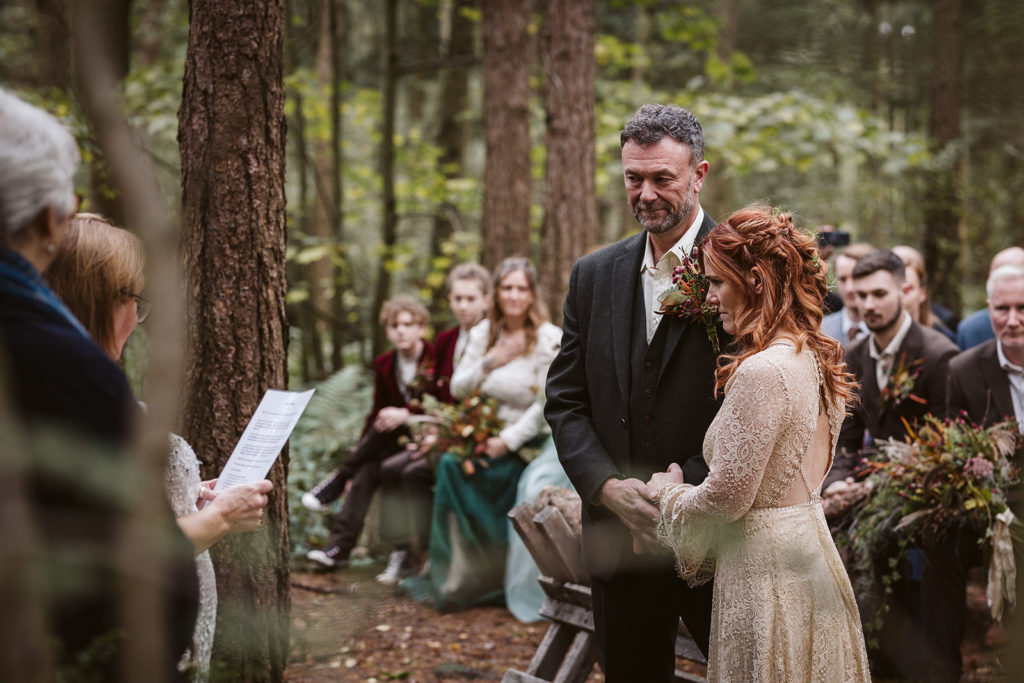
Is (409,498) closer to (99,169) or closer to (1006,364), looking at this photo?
(99,169)

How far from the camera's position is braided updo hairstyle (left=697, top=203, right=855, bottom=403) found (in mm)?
2734

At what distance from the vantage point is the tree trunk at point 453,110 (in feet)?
41.7

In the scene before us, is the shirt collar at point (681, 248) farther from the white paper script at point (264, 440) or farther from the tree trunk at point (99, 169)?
the tree trunk at point (99, 169)

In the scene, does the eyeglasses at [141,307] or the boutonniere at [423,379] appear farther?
the boutonniere at [423,379]

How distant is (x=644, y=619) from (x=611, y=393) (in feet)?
2.65

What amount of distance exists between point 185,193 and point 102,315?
1550mm

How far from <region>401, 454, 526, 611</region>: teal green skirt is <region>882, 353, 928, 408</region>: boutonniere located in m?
2.64

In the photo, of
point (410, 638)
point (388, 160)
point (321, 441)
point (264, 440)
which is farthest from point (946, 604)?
point (388, 160)

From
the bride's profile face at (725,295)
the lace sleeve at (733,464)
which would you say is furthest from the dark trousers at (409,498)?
the bride's profile face at (725,295)

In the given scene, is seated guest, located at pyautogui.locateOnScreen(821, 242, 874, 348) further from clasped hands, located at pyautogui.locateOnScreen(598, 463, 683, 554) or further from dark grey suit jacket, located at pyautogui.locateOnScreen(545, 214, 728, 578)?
clasped hands, located at pyautogui.locateOnScreen(598, 463, 683, 554)

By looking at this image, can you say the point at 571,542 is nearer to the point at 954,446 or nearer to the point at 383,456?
the point at 954,446

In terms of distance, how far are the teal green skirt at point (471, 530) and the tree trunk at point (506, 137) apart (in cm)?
259

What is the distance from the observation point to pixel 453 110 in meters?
13.1

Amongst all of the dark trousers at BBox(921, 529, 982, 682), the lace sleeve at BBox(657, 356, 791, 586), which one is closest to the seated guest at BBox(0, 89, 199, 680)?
the lace sleeve at BBox(657, 356, 791, 586)
